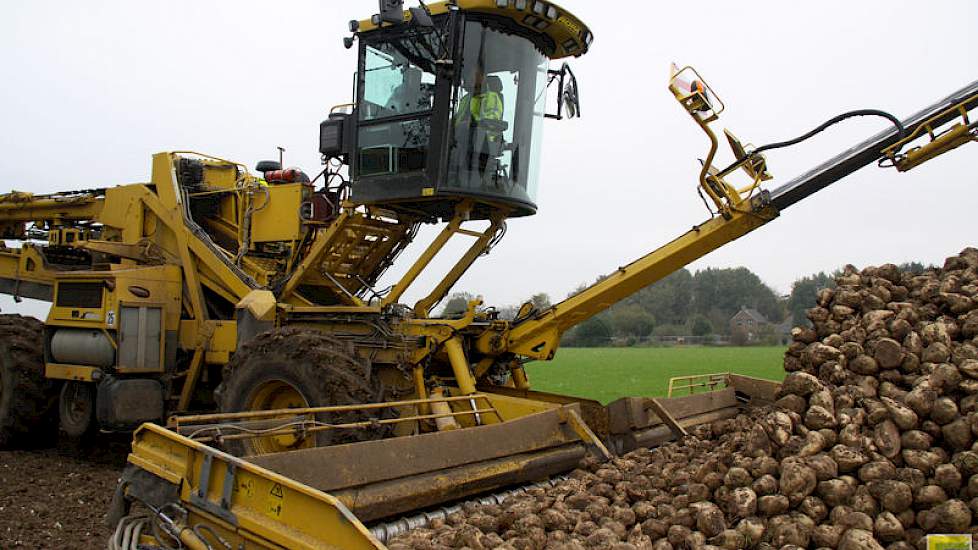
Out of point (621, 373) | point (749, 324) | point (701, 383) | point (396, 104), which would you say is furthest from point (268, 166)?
point (749, 324)

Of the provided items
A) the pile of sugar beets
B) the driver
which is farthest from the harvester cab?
the pile of sugar beets

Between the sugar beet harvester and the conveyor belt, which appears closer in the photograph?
the sugar beet harvester

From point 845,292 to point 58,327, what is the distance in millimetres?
7176

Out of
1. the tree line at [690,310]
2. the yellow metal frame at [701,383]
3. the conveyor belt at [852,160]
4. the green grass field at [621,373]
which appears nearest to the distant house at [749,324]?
the tree line at [690,310]

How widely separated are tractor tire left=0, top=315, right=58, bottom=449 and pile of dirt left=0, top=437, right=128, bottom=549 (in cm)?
18

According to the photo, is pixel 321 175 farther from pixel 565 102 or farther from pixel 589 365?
pixel 589 365

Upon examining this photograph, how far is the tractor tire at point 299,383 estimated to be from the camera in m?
5.20

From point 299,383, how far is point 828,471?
11.0 feet

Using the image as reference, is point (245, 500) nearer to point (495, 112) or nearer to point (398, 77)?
point (495, 112)

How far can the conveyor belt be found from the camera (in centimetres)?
497

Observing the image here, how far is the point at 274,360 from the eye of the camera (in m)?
5.56

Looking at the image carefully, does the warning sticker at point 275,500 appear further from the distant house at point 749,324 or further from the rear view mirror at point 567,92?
the distant house at point 749,324

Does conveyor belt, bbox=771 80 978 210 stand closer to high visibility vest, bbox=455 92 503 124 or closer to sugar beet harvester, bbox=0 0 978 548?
sugar beet harvester, bbox=0 0 978 548

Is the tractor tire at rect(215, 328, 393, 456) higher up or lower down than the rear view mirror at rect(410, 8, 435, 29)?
lower down
